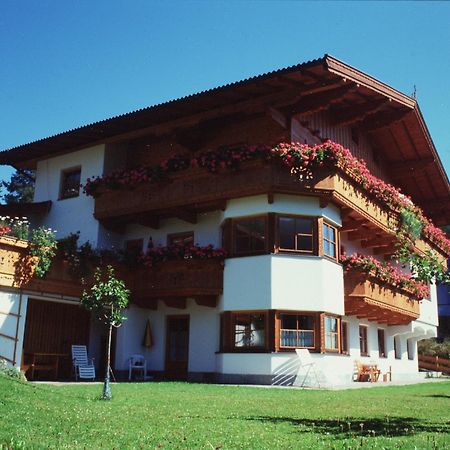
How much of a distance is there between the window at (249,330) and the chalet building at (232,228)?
0.19 ft

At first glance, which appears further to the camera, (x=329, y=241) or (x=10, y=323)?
(x=329, y=241)

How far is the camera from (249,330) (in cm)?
1834

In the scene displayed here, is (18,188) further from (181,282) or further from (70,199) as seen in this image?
(181,282)

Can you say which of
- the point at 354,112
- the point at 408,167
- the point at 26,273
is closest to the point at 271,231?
the point at 354,112

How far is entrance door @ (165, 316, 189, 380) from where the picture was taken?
19859mm

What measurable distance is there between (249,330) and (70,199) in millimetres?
8779

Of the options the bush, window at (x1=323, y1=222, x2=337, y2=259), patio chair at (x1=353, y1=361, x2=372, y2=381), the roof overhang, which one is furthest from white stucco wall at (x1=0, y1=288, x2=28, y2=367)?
the bush

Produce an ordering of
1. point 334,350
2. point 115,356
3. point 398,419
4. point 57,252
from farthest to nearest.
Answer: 1. point 115,356
2. point 334,350
3. point 57,252
4. point 398,419

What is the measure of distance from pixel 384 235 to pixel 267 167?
710cm

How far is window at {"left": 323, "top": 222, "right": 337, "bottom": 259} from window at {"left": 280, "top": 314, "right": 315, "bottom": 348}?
7.26ft

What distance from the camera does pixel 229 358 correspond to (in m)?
18.3

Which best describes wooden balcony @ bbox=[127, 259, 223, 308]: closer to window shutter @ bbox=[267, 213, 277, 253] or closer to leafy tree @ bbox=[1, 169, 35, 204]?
window shutter @ bbox=[267, 213, 277, 253]

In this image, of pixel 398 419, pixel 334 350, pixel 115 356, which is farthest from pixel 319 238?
pixel 398 419

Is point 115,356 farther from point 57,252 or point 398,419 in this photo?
point 398,419
